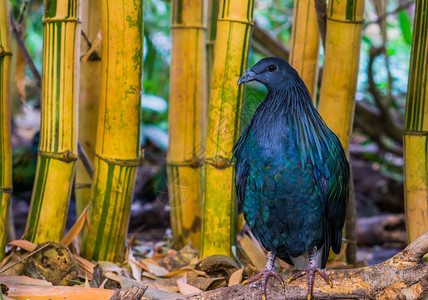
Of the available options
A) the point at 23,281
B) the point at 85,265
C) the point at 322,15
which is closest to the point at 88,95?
the point at 85,265

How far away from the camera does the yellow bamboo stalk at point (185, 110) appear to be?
9.08 ft

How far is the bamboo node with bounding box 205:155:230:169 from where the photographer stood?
237 centimetres

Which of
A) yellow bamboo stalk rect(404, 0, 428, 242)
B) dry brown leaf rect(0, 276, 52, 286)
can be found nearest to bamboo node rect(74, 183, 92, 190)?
dry brown leaf rect(0, 276, 52, 286)

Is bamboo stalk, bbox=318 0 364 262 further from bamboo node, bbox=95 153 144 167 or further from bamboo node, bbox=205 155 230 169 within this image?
bamboo node, bbox=95 153 144 167

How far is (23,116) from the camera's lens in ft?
21.4

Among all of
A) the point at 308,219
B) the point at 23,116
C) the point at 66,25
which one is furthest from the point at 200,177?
the point at 23,116

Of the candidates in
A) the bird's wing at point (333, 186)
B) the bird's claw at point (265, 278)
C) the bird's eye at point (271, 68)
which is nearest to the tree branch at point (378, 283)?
the bird's claw at point (265, 278)

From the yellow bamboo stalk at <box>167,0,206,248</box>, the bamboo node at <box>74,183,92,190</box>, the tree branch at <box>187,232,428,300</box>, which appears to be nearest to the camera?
the tree branch at <box>187,232,428,300</box>

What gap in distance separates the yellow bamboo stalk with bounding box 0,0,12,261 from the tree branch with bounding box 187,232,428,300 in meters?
1.06

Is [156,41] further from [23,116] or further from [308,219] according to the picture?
[308,219]

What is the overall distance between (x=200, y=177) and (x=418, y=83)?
1280mm

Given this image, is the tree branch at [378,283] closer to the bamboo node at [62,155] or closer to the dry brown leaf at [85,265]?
the dry brown leaf at [85,265]

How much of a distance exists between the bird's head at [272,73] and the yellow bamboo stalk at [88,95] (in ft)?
3.61

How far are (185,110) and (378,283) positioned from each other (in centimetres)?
147
